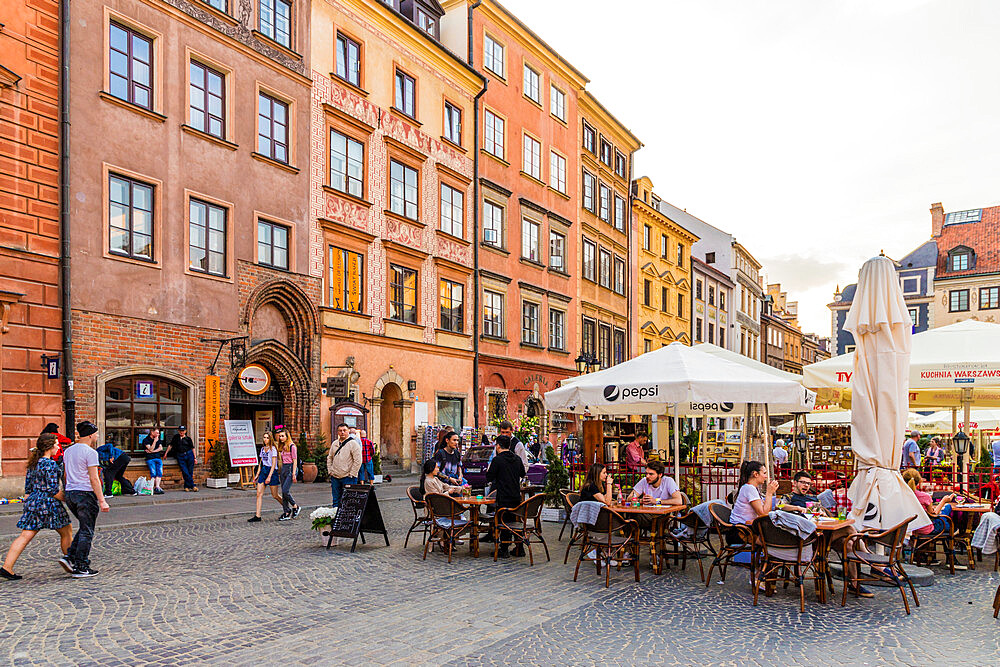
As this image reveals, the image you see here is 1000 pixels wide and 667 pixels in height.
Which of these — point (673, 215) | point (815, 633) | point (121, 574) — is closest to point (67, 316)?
point (121, 574)

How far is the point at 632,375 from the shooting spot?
11.3 meters

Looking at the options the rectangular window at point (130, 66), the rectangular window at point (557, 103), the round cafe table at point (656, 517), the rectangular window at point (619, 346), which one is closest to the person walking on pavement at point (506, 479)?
the round cafe table at point (656, 517)

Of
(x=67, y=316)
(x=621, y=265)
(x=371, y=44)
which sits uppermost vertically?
(x=371, y=44)

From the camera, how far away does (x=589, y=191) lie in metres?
39.1

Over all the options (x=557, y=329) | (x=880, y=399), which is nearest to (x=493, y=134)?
(x=557, y=329)

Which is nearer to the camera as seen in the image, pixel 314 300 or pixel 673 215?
pixel 314 300

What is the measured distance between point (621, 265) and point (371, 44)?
20993mm

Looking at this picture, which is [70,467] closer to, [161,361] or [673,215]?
[161,361]

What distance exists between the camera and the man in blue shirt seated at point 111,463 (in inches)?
661

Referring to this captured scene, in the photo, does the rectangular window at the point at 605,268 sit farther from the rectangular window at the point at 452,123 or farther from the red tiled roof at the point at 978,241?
the red tiled roof at the point at 978,241

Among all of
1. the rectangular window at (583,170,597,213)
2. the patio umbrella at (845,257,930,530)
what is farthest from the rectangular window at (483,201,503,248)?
the patio umbrella at (845,257,930,530)

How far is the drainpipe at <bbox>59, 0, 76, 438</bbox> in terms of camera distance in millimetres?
16250

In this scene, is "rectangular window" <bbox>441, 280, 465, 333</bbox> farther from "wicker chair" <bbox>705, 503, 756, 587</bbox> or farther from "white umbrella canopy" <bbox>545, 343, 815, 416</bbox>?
"wicker chair" <bbox>705, 503, 756, 587</bbox>

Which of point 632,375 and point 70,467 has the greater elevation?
point 632,375
